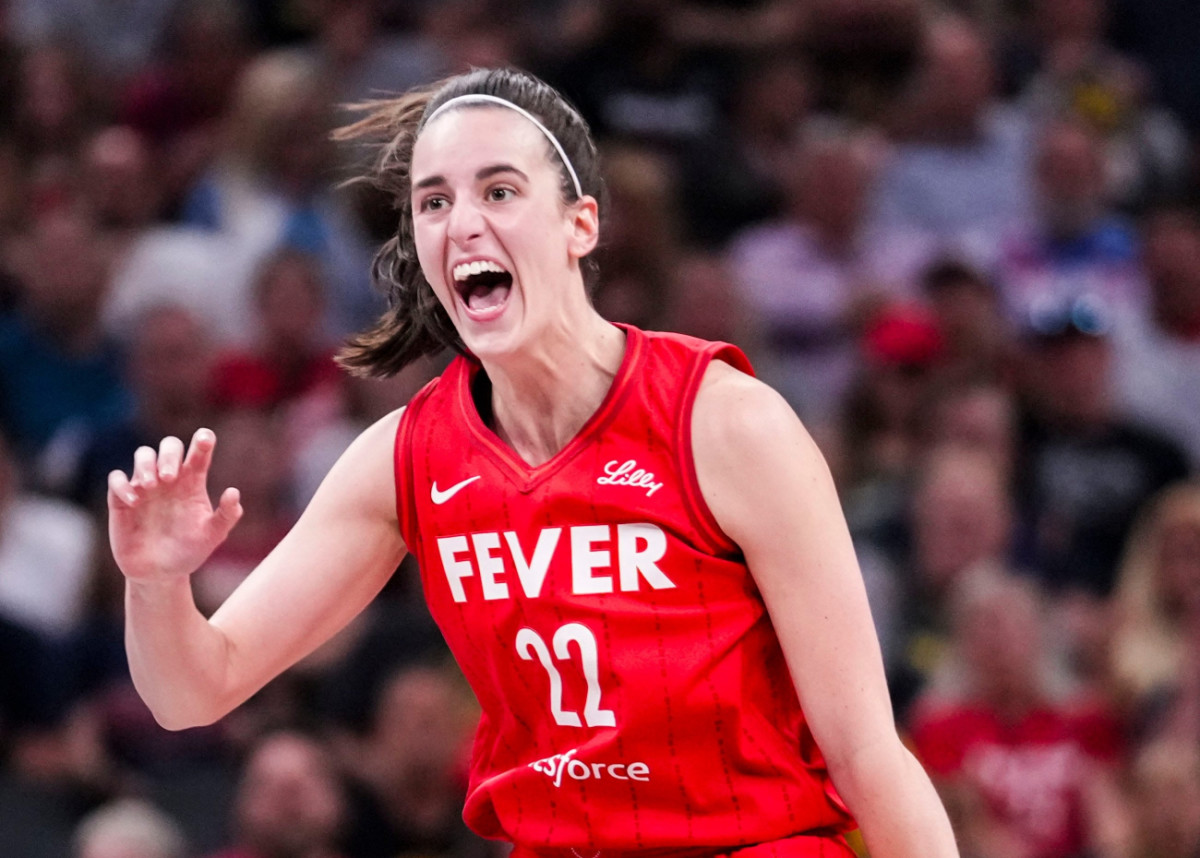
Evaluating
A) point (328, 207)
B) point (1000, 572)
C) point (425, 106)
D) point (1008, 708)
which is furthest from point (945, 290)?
point (425, 106)

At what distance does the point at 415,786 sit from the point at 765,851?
2726 mm

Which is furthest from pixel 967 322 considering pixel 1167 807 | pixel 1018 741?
pixel 1167 807

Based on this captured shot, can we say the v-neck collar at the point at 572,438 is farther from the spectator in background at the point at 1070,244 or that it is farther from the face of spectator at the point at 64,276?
the spectator in background at the point at 1070,244

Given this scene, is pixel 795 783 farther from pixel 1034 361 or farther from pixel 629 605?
pixel 1034 361

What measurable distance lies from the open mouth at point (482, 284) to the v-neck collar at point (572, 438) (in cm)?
20

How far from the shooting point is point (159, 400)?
6098 millimetres

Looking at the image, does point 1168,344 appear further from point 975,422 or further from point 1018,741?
point 1018,741

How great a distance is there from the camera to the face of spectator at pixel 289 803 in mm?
5000

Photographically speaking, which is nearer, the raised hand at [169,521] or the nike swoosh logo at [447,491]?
the raised hand at [169,521]

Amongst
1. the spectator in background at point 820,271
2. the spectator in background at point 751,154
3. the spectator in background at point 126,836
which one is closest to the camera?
the spectator in background at point 126,836

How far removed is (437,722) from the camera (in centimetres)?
516

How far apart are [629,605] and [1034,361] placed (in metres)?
4.08

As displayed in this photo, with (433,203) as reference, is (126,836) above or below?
below

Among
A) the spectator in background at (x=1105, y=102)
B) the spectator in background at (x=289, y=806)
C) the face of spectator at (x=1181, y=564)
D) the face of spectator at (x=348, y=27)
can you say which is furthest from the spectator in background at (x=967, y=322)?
the spectator in background at (x=289, y=806)
